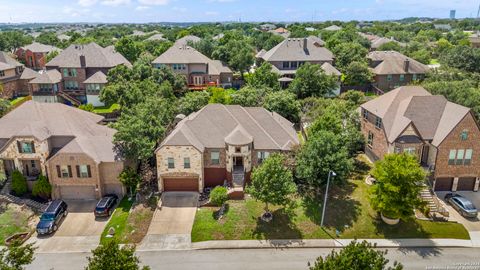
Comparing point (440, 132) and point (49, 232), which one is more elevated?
point (440, 132)

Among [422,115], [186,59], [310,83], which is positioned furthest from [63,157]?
Result: [186,59]

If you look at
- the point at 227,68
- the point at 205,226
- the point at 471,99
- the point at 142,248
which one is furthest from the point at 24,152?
the point at 471,99

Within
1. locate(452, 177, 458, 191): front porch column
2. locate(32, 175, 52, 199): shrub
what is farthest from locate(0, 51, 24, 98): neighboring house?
locate(452, 177, 458, 191): front porch column

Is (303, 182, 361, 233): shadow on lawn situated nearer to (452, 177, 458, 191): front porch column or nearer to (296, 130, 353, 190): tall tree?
(296, 130, 353, 190): tall tree

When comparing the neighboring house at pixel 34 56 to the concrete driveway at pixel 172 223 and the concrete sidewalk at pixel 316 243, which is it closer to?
the concrete driveway at pixel 172 223

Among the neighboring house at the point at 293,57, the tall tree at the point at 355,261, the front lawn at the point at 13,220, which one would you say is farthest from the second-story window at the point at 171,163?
Answer: the neighboring house at the point at 293,57

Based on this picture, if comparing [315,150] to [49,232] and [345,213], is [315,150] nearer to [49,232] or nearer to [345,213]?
[345,213]

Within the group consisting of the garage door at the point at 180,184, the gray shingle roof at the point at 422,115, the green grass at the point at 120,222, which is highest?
the gray shingle roof at the point at 422,115
